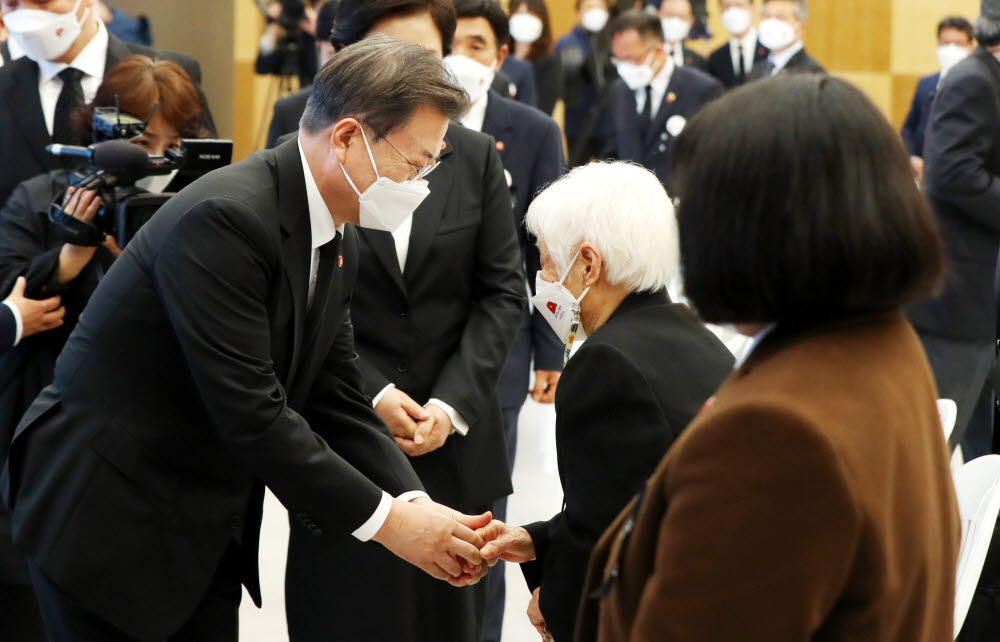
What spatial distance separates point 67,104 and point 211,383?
5.37ft

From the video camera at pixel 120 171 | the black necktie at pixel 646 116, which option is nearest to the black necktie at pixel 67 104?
the video camera at pixel 120 171

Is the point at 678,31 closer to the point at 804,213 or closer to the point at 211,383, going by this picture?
the point at 211,383

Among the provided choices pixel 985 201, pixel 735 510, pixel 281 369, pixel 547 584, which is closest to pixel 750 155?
pixel 735 510

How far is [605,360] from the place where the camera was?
63.7 inches

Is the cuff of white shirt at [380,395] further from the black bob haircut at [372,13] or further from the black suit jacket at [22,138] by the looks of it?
the black suit jacket at [22,138]

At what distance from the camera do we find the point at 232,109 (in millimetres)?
10078

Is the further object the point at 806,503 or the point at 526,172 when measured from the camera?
the point at 526,172

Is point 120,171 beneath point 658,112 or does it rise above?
above

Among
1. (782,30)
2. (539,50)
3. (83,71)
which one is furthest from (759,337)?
(539,50)

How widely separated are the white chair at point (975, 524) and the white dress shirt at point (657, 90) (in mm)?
4596

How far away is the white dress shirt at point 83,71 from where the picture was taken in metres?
3.18

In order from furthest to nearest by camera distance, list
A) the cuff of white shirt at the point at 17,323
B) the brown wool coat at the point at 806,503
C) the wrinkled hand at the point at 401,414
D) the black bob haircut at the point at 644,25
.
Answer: the black bob haircut at the point at 644,25, the cuff of white shirt at the point at 17,323, the wrinkled hand at the point at 401,414, the brown wool coat at the point at 806,503

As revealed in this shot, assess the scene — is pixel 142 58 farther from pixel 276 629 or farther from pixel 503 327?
pixel 276 629

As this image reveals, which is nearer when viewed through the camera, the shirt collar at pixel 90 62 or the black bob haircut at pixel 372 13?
the black bob haircut at pixel 372 13
